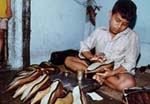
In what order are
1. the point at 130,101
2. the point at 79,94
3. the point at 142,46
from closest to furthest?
the point at 130,101 < the point at 79,94 < the point at 142,46

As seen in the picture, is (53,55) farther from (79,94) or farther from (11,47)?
(79,94)

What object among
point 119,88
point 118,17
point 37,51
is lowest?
point 119,88

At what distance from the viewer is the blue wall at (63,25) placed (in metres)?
4.48

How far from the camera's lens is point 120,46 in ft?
13.0

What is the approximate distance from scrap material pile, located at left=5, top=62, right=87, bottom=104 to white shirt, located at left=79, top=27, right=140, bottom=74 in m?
0.84

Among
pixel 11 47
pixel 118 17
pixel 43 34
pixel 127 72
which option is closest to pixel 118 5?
pixel 118 17

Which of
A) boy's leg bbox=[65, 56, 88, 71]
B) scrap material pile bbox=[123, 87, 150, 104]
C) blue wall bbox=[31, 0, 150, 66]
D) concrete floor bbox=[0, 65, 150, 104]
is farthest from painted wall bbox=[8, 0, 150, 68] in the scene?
scrap material pile bbox=[123, 87, 150, 104]

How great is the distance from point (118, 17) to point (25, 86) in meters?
1.39

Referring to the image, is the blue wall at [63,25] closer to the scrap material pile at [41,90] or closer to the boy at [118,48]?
the boy at [118,48]

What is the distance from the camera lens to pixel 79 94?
323cm

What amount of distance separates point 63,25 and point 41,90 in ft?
5.73

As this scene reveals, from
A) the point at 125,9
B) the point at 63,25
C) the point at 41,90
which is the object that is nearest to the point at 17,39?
the point at 63,25

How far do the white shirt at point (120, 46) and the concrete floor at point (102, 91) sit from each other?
35cm

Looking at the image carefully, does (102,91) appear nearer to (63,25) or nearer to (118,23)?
(118,23)
